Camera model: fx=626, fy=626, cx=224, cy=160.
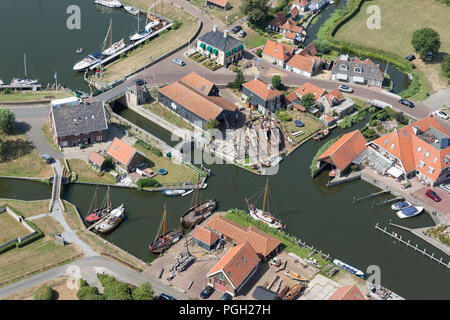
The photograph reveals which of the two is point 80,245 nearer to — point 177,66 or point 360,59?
point 177,66

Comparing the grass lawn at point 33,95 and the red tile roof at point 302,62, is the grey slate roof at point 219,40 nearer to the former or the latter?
the red tile roof at point 302,62

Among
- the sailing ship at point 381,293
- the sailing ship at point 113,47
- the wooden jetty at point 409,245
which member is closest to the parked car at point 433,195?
the wooden jetty at point 409,245

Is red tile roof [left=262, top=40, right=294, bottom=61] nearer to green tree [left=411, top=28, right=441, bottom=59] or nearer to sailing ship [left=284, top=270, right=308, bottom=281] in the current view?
green tree [left=411, top=28, right=441, bottom=59]

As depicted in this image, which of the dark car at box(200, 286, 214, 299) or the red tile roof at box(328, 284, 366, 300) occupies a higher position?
the red tile roof at box(328, 284, 366, 300)

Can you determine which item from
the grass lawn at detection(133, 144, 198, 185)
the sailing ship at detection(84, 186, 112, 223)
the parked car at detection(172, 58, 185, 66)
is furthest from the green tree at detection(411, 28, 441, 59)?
the sailing ship at detection(84, 186, 112, 223)

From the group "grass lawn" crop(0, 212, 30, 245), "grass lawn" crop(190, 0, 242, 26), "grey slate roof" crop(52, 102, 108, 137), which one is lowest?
"grass lawn" crop(0, 212, 30, 245)

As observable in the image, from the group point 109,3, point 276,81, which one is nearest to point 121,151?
point 276,81
